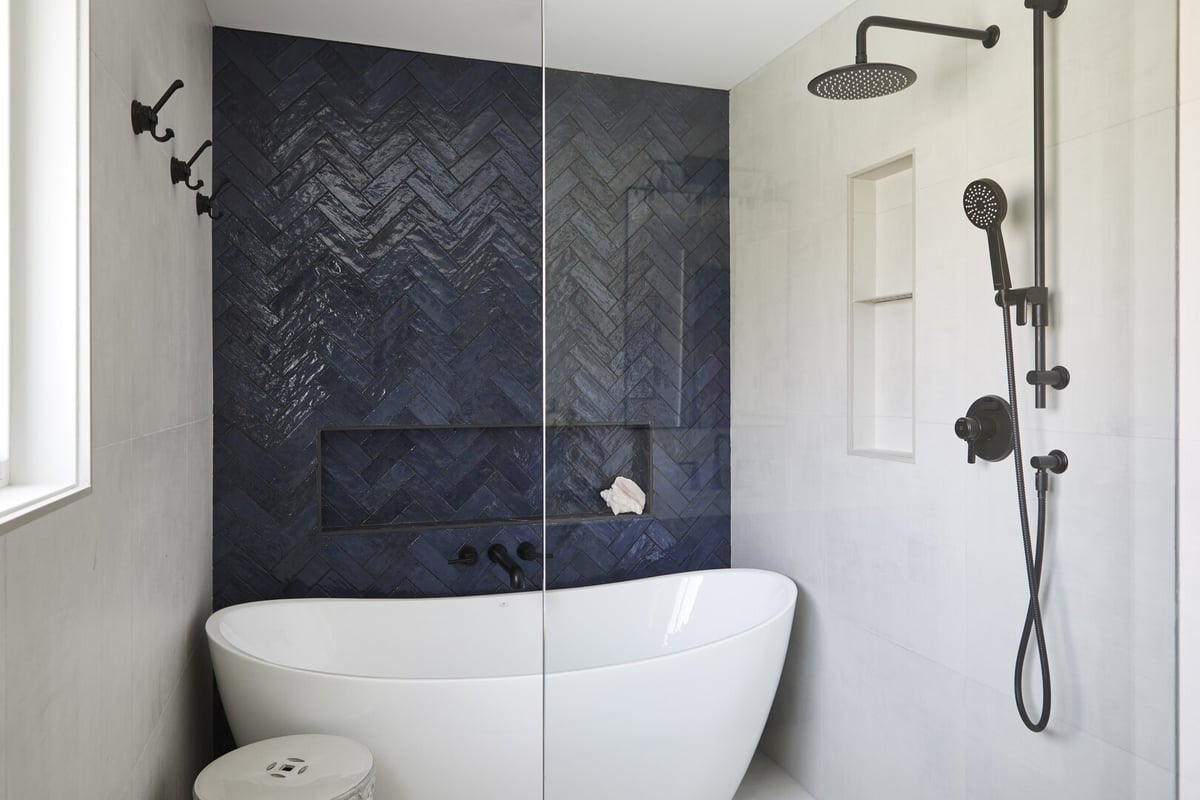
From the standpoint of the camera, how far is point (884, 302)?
1200 mm

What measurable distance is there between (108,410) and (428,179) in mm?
1852

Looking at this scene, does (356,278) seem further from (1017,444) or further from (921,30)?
(1017,444)

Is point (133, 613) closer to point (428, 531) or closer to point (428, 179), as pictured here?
point (428, 531)

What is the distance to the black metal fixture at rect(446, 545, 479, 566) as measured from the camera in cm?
320

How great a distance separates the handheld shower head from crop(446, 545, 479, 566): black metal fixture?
2.48 meters

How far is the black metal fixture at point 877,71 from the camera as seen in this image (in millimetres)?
1184

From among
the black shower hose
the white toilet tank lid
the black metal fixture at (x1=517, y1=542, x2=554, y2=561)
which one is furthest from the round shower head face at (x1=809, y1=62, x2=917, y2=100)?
the black metal fixture at (x1=517, y1=542, x2=554, y2=561)

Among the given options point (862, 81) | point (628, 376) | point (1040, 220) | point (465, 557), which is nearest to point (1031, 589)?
point (1040, 220)

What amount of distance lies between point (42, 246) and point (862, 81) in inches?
57.1

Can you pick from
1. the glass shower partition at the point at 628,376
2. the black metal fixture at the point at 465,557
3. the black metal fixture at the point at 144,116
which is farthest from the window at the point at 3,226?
the black metal fixture at the point at 465,557

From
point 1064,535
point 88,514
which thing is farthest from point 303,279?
point 1064,535

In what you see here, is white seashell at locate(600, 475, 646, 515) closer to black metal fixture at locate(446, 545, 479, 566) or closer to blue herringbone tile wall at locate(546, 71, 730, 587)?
blue herringbone tile wall at locate(546, 71, 730, 587)

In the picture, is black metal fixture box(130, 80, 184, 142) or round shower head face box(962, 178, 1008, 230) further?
black metal fixture box(130, 80, 184, 142)

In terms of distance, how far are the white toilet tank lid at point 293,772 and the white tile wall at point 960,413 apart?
1.24m
